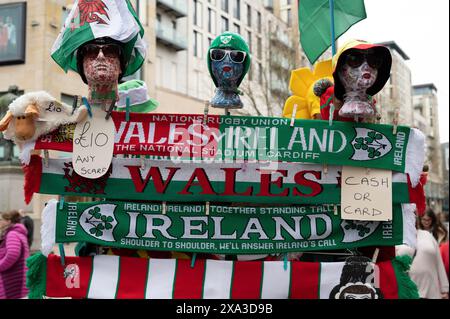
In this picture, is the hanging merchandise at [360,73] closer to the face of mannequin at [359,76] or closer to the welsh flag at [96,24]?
the face of mannequin at [359,76]

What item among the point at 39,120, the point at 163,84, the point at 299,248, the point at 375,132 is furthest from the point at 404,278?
the point at 163,84

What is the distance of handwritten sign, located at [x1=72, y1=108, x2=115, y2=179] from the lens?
8.29 ft

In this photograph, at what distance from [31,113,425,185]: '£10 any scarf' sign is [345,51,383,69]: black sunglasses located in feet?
0.95

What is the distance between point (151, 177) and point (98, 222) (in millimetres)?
335

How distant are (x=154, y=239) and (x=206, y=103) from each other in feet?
2.29

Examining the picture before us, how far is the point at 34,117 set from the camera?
2479 millimetres

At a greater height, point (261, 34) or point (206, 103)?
point (261, 34)

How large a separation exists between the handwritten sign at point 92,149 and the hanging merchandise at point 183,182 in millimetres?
66

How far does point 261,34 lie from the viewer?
36.3ft

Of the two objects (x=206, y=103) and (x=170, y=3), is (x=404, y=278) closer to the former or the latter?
(x=206, y=103)

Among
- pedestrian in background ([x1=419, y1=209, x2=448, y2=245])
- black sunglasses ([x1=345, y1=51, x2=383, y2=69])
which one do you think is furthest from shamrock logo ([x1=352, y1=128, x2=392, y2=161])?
pedestrian in background ([x1=419, y1=209, x2=448, y2=245])

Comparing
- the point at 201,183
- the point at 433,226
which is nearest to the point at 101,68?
the point at 201,183

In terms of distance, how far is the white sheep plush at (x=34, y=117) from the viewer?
2432 mm
